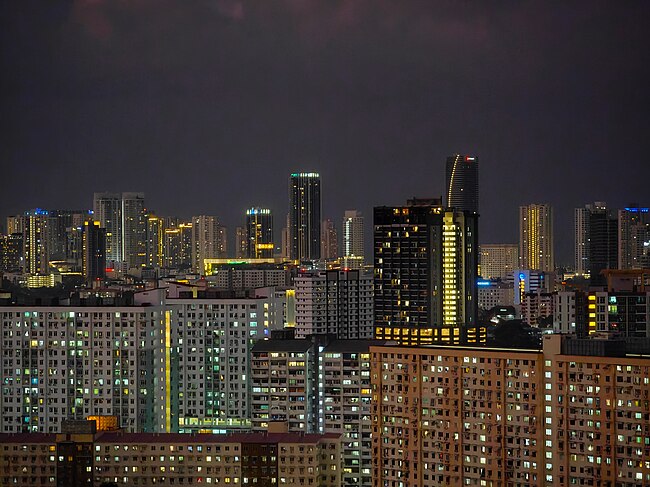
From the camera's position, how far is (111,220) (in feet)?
77.2

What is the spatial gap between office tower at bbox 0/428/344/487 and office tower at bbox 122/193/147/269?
13.7m

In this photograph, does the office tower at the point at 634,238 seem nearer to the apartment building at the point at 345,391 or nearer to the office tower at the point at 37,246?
the office tower at the point at 37,246

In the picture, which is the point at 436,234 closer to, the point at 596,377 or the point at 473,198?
the point at 473,198

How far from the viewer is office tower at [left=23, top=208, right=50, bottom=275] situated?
16.7 meters

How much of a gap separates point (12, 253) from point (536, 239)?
1307cm

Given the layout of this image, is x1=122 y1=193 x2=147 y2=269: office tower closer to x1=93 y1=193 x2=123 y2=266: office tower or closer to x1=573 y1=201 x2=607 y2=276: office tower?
x1=93 y1=193 x2=123 y2=266: office tower

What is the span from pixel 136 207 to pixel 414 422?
51.9 feet

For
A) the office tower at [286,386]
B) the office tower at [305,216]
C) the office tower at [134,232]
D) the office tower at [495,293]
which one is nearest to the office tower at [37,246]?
the office tower at [134,232]

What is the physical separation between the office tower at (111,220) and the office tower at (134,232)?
0.32 feet

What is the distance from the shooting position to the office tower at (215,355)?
1275 centimetres

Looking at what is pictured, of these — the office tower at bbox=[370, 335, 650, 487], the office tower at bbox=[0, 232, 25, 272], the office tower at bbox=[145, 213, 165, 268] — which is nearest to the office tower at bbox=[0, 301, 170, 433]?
the office tower at bbox=[0, 232, 25, 272]

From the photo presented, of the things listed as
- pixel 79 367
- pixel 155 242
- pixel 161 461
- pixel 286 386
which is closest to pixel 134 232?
pixel 155 242

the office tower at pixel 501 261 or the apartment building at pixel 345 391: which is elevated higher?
the office tower at pixel 501 261

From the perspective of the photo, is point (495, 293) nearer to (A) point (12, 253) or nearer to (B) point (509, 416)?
(A) point (12, 253)
